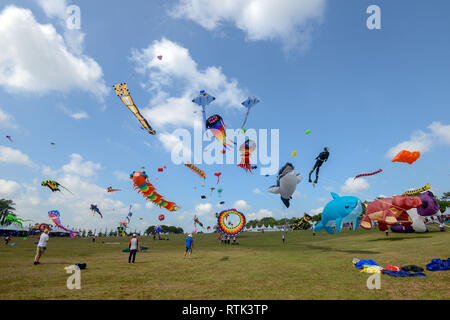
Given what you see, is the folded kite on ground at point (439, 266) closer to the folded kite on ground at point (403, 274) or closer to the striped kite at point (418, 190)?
the folded kite on ground at point (403, 274)

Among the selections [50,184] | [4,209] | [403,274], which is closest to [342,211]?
[403,274]

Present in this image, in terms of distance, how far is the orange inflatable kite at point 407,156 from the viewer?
1870 centimetres

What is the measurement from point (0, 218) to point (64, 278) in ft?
340

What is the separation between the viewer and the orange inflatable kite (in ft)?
61.4

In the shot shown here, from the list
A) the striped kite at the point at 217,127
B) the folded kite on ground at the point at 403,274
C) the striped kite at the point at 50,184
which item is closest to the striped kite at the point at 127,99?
the striped kite at the point at 217,127

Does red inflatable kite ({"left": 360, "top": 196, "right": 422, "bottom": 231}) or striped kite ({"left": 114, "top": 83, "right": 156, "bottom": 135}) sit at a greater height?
striped kite ({"left": 114, "top": 83, "right": 156, "bottom": 135})

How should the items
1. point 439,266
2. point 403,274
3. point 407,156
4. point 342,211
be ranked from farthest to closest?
point 407,156 < point 342,211 < point 439,266 < point 403,274

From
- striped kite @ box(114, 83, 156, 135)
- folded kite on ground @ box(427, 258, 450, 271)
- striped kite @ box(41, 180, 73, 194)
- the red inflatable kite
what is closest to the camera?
folded kite on ground @ box(427, 258, 450, 271)

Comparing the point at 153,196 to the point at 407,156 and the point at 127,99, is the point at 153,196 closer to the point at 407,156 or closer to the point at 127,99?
the point at 127,99

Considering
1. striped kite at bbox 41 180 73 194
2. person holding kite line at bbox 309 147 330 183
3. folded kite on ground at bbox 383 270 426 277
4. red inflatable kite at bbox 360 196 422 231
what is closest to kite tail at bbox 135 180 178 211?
Result: striped kite at bbox 41 180 73 194

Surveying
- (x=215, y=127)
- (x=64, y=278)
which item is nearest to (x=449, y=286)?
(x=64, y=278)

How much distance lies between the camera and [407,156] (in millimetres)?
18953

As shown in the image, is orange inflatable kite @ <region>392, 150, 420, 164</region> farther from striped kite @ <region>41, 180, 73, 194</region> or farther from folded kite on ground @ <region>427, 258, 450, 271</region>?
striped kite @ <region>41, 180, 73, 194</region>
